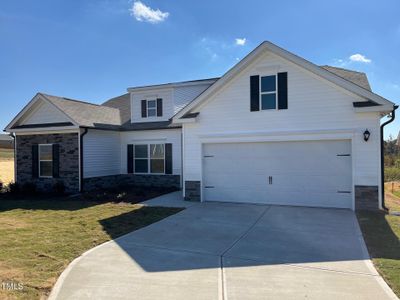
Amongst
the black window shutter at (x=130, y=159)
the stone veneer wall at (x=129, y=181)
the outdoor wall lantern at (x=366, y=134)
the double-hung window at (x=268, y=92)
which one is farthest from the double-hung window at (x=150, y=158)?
the outdoor wall lantern at (x=366, y=134)

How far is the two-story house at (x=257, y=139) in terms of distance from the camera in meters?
10.4

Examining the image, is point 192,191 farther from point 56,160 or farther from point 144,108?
point 56,160

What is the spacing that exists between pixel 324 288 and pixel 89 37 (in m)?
14.0

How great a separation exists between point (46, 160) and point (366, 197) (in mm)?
14745

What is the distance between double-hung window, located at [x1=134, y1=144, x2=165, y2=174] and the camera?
1664 centimetres

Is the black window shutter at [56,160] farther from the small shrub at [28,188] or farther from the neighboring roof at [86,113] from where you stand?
the neighboring roof at [86,113]

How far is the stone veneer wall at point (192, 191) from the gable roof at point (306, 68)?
110 inches

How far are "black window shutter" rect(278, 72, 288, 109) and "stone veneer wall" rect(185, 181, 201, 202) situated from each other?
4.55m

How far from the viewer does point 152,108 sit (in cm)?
1784

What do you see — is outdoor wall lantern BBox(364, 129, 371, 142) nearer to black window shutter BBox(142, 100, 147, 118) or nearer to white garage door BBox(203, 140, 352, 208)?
white garage door BBox(203, 140, 352, 208)

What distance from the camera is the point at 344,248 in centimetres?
650

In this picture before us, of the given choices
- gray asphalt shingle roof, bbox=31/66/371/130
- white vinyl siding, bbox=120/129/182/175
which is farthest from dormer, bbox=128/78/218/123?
white vinyl siding, bbox=120/129/182/175

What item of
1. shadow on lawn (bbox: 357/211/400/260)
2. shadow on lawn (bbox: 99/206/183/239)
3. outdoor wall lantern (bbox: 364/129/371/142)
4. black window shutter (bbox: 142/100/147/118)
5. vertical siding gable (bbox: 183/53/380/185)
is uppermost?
black window shutter (bbox: 142/100/147/118)

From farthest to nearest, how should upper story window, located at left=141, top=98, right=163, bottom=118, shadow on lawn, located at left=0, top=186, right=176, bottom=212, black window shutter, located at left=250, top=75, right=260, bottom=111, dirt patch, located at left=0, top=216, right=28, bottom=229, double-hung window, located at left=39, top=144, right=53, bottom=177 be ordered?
upper story window, located at left=141, top=98, right=163, bottom=118, double-hung window, located at left=39, top=144, right=53, bottom=177, shadow on lawn, located at left=0, top=186, right=176, bottom=212, black window shutter, located at left=250, top=75, right=260, bottom=111, dirt patch, located at left=0, top=216, right=28, bottom=229
